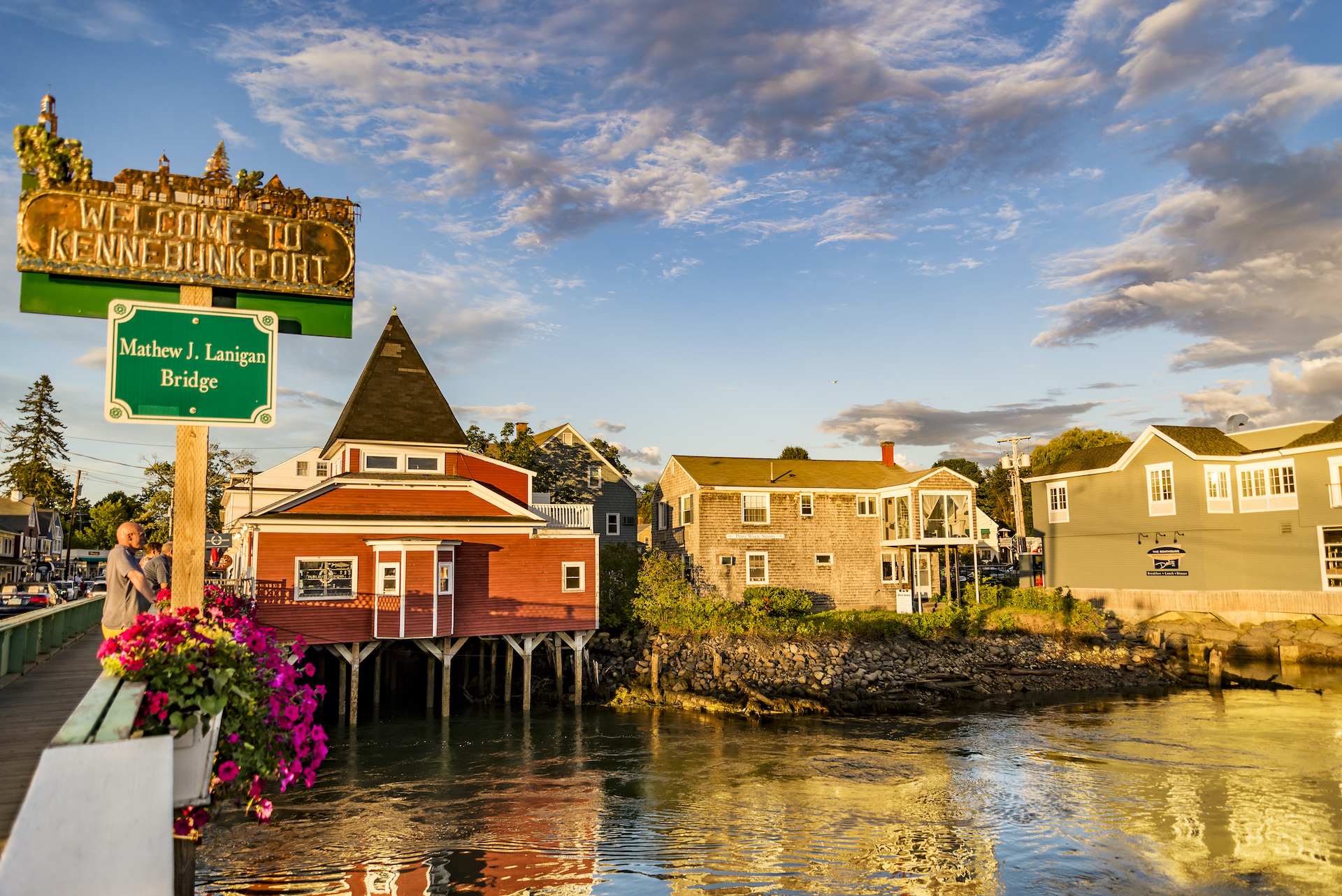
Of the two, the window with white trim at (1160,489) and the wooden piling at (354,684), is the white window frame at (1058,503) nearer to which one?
the window with white trim at (1160,489)

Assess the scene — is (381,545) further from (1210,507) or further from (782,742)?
(1210,507)

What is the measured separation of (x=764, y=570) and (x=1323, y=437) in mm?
25182

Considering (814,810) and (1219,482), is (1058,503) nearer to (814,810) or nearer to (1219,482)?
(1219,482)

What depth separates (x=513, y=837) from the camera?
15141 mm

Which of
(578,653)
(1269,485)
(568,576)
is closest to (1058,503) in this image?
(1269,485)

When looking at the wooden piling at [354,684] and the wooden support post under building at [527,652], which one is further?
the wooden support post under building at [527,652]

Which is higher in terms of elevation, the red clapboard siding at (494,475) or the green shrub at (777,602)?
the red clapboard siding at (494,475)

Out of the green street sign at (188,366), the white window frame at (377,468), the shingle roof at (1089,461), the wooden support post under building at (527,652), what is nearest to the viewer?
the green street sign at (188,366)

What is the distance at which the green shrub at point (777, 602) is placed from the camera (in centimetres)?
3650

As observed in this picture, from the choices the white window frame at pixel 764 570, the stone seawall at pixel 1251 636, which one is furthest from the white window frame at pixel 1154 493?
the white window frame at pixel 764 570

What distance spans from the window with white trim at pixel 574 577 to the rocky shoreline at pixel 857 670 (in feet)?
13.5

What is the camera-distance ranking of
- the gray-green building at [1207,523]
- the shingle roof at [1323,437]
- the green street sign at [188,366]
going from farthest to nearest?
1. the gray-green building at [1207,523]
2. the shingle roof at [1323,437]
3. the green street sign at [188,366]

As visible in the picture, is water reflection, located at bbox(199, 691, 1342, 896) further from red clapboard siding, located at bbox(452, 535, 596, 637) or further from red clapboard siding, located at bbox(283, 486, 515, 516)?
red clapboard siding, located at bbox(283, 486, 515, 516)

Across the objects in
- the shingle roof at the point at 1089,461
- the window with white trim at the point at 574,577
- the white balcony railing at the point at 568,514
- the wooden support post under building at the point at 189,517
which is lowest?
the window with white trim at the point at 574,577
